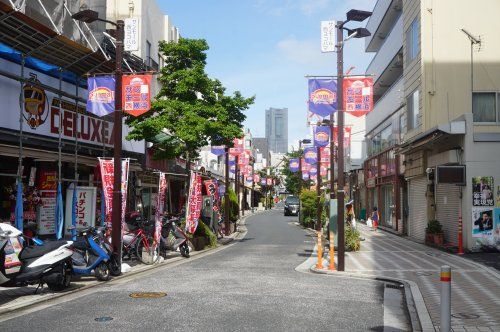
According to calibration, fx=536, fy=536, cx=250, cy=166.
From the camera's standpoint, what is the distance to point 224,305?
9555 mm

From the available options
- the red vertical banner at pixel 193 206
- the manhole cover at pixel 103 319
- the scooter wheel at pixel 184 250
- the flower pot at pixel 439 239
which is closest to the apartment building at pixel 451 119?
the flower pot at pixel 439 239

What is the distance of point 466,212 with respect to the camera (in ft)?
68.1

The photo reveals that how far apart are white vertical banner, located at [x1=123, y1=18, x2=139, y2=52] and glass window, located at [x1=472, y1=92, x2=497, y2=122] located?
15911 millimetres

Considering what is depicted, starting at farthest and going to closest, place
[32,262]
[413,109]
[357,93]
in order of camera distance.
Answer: [413,109] < [357,93] < [32,262]

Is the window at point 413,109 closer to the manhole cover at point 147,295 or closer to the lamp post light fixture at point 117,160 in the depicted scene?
the lamp post light fixture at point 117,160

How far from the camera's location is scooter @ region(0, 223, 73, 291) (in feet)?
31.6

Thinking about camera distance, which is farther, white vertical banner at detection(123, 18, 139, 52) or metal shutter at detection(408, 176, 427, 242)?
metal shutter at detection(408, 176, 427, 242)

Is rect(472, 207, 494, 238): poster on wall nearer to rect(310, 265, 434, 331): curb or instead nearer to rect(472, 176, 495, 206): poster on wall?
rect(472, 176, 495, 206): poster on wall

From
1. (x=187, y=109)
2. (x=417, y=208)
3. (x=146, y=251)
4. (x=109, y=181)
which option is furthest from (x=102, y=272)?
(x=417, y=208)

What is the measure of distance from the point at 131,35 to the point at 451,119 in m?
16.0

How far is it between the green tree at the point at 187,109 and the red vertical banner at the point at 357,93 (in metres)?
6.96

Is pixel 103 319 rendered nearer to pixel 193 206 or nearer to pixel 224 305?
pixel 224 305

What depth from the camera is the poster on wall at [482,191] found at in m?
20.7

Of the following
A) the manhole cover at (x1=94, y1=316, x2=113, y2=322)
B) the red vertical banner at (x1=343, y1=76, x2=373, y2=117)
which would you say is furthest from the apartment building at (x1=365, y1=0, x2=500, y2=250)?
the manhole cover at (x1=94, y1=316, x2=113, y2=322)
